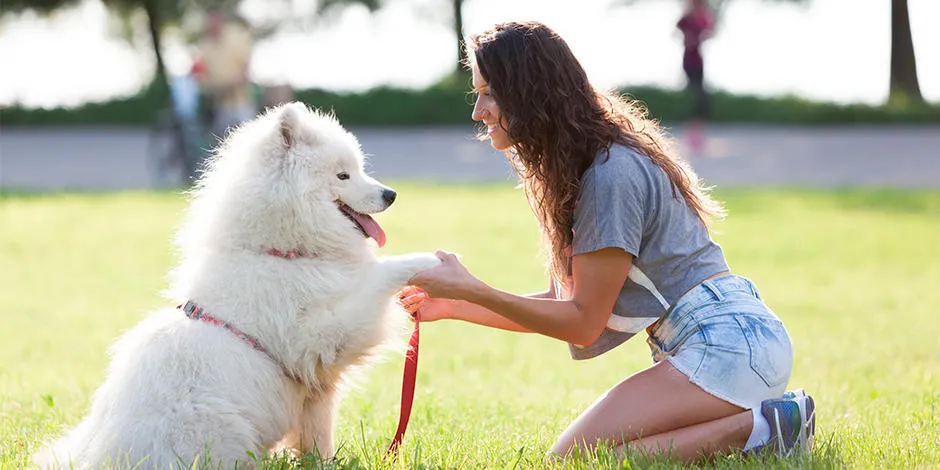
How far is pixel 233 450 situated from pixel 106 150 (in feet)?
61.4

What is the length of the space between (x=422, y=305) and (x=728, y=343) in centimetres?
128

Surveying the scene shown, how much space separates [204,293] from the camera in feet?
12.9

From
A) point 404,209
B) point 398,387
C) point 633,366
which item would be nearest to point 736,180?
point 404,209

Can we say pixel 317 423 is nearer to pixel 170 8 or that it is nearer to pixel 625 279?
pixel 625 279

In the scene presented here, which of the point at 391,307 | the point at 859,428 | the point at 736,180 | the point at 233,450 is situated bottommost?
the point at 736,180

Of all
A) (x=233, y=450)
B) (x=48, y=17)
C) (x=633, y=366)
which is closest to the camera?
(x=233, y=450)

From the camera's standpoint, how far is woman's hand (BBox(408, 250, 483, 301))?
12.7 ft

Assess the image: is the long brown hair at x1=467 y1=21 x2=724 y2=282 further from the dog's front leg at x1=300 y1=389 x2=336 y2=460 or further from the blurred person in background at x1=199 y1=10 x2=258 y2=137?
the blurred person in background at x1=199 y1=10 x2=258 y2=137

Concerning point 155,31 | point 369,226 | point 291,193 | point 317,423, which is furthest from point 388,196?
point 155,31

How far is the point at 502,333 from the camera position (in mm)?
8875

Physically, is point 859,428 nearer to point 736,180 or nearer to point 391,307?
point 391,307

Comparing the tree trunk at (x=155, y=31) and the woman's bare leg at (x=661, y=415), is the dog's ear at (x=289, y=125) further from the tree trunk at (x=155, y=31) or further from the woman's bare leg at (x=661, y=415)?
the tree trunk at (x=155, y=31)

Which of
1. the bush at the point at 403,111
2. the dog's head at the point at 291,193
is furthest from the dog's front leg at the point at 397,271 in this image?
the bush at the point at 403,111

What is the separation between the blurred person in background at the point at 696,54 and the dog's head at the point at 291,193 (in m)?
15.3
